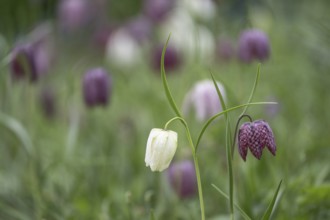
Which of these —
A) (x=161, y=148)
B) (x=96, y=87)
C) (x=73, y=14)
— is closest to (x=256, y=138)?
(x=161, y=148)

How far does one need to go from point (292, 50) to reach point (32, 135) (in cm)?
262

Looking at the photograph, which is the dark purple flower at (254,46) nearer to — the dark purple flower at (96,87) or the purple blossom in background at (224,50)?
the dark purple flower at (96,87)

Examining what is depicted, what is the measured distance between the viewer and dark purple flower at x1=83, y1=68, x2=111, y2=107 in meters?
2.13

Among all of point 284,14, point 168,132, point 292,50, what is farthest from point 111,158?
point 284,14

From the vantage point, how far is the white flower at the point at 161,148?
138cm

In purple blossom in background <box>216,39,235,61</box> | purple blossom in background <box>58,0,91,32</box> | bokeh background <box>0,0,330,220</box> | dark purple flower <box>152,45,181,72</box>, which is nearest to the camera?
bokeh background <box>0,0,330,220</box>

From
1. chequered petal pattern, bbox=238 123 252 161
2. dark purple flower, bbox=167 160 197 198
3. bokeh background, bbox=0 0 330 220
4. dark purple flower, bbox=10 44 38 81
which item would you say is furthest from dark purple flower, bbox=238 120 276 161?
dark purple flower, bbox=10 44 38 81

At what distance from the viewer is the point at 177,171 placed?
2041 mm

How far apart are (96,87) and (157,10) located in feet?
7.76

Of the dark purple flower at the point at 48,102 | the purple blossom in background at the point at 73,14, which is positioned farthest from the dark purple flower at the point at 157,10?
the dark purple flower at the point at 48,102

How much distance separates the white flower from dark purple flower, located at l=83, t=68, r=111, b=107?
0.77 m

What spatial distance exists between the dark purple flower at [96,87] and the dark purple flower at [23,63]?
0.19 m

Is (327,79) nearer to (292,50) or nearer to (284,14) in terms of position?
(292,50)

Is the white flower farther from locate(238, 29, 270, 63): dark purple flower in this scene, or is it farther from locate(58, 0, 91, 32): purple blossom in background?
locate(58, 0, 91, 32): purple blossom in background
